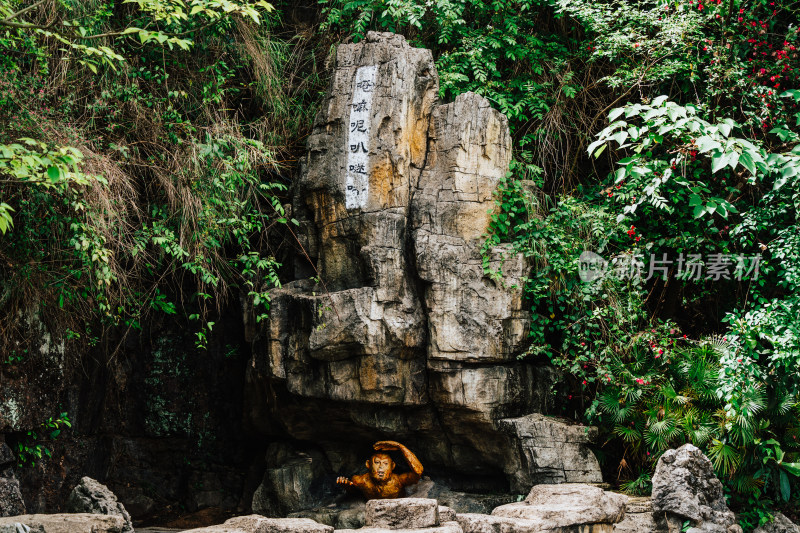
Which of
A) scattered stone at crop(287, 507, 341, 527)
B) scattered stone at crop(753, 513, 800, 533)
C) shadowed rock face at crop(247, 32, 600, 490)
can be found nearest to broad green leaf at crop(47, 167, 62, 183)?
shadowed rock face at crop(247, 32, 600, 490)

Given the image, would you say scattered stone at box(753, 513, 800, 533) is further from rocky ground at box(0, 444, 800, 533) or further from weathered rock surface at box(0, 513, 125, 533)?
weathered rock surface at box(0, 513, 125, 533)

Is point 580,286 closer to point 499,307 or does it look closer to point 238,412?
point 499,307

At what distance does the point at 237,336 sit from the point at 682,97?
18.6ft

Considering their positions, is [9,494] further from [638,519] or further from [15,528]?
[638,519]

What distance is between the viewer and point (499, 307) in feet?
23.0

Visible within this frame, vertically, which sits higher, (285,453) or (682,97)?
(682,97)

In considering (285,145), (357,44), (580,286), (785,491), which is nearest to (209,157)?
(285,145)

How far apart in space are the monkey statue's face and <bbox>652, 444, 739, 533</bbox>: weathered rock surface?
240 cm

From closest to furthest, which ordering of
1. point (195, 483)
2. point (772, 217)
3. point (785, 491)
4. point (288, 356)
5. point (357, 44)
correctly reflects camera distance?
point (785, 491), point (772, 217), point (288, 356), point (357, 44), point (195, 483)

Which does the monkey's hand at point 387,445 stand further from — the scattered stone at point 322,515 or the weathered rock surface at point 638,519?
the weathered rock surface at point 638,519

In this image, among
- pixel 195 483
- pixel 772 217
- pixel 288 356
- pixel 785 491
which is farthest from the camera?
pixel 195 483

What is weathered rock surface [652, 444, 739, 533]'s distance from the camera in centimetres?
560

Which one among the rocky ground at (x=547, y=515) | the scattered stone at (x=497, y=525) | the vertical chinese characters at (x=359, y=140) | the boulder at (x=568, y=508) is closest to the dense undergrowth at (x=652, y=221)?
the rocky ground at (x=547, y=515)

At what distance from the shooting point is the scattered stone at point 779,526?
6023 mm
